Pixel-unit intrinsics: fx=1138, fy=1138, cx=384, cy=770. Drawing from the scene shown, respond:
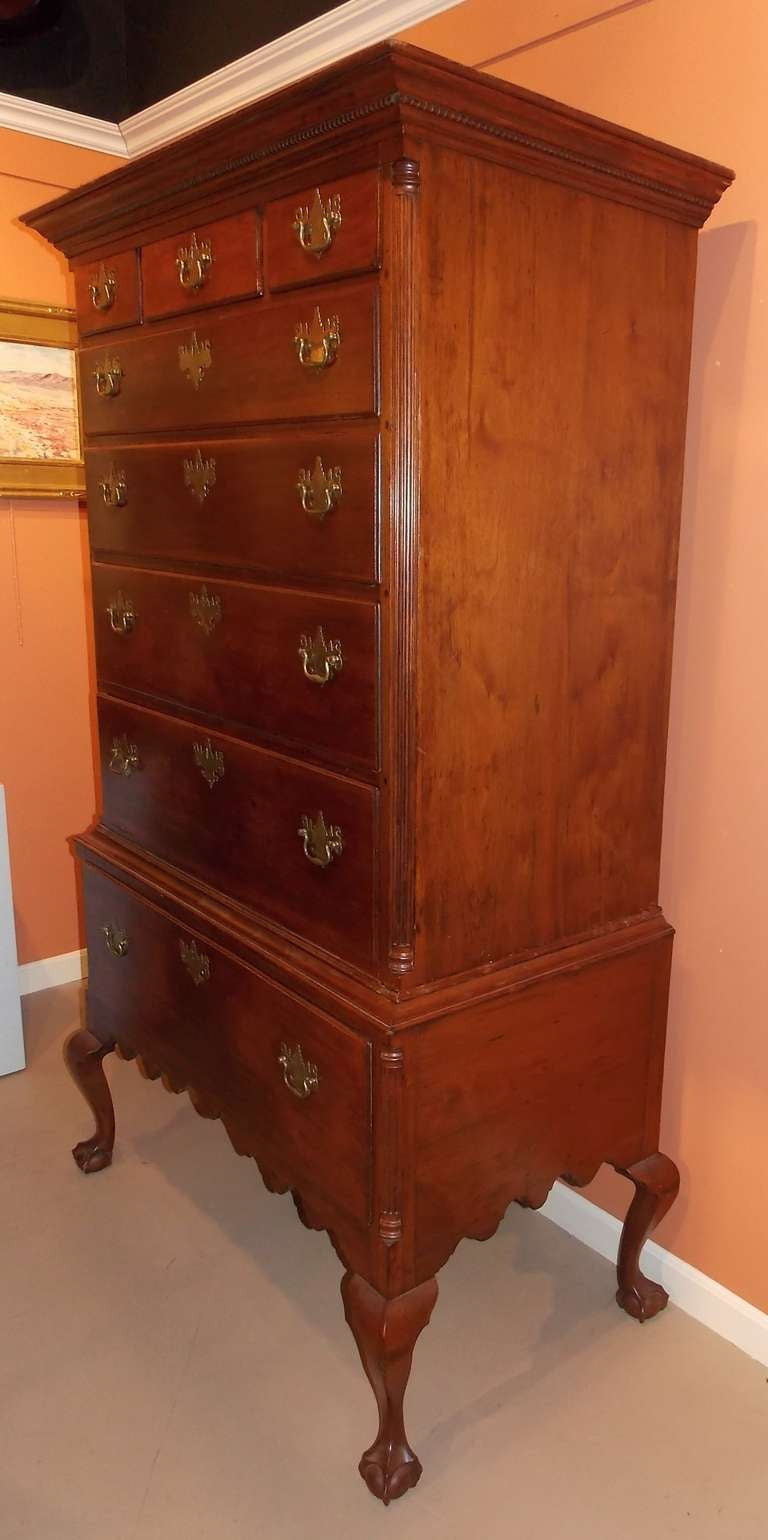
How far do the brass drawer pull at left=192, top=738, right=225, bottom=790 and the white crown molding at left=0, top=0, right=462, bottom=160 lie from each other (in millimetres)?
1193

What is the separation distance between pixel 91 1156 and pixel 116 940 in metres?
0.63

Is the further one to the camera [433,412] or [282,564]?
[282,564]

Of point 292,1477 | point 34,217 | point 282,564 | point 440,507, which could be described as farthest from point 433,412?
point 292,1477

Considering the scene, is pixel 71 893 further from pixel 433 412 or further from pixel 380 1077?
pixel 433 412

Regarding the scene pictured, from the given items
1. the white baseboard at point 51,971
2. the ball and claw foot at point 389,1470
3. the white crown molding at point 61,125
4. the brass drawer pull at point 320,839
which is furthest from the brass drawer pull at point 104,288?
the white baseboard at point 51,971

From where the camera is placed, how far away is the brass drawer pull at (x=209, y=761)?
193cm

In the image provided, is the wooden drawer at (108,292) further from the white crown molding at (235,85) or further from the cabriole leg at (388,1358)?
the cabriole leg at (388,1358)

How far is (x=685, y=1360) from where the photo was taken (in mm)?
2068

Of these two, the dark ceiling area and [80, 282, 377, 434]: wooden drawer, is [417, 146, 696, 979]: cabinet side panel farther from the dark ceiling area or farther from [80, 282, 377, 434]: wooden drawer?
the dark ceiling area

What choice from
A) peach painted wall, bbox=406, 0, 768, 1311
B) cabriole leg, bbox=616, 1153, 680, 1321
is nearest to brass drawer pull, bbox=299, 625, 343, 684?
peach painted wall, bbox=406, 0, 768, 1311

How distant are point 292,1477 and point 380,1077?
751mm

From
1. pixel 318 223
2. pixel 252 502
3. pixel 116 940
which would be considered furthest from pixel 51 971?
pixel 318 223

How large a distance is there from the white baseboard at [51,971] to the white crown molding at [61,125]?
92.6 inches

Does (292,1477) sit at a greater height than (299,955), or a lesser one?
lesser
